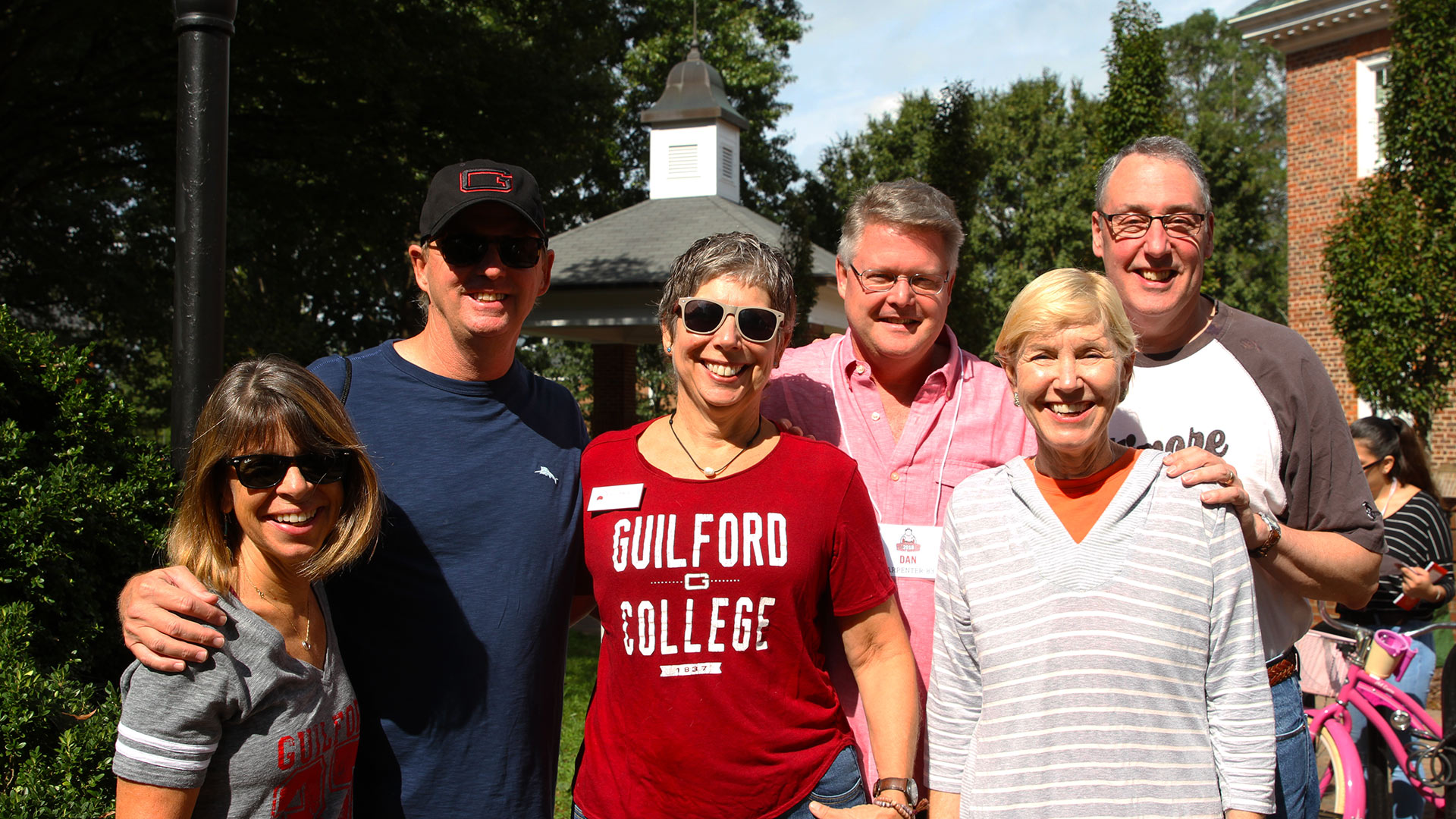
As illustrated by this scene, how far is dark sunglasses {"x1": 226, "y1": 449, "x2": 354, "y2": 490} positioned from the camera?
219cm

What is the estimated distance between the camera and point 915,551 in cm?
284

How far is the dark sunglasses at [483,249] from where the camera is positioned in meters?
2.74

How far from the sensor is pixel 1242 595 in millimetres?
2170

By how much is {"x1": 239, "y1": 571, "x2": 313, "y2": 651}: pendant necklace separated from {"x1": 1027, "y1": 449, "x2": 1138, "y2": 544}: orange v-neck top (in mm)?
1751

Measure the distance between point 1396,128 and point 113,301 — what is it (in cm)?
1777

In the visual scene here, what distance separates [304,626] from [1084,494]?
6.07ft

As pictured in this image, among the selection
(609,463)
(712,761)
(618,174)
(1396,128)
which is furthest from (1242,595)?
(618,174)

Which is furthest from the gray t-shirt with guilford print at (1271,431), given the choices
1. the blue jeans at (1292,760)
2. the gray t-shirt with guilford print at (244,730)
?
the gray t-shirt with guilford print at (244,730)

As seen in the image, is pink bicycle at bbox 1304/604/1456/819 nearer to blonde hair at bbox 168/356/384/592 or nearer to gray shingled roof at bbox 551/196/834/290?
blonde hair at bbox 168/356/384/592

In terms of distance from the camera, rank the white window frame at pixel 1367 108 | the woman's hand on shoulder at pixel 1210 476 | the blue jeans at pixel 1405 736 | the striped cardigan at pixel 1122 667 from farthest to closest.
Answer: the white window frame at pixel 1367 108 → the blue jeans at pixel 1405 736 → the woman's hand on shoulder at pixel 1210 476 → the striped cardigan at pixel 1122 667

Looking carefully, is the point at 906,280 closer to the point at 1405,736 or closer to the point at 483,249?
the point at 483,249

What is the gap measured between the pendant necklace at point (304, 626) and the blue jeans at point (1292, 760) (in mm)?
2519

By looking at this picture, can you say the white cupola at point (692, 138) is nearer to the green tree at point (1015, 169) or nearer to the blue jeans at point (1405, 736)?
the green tree at point (1015, 169)

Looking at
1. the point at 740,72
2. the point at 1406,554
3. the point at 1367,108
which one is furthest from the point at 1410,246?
the point at 740,72
